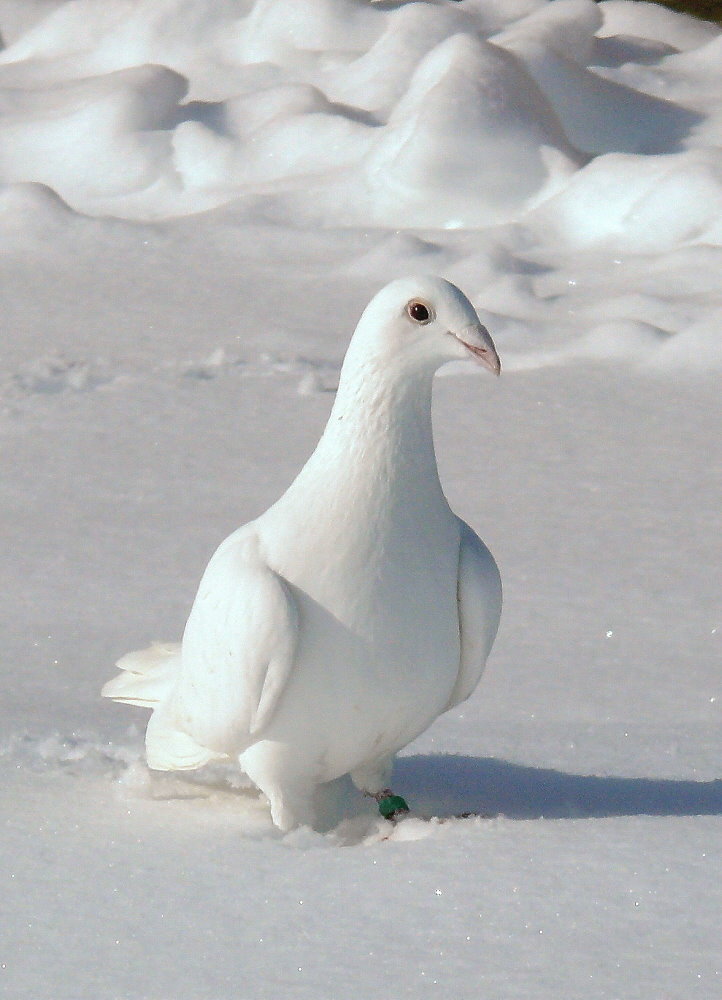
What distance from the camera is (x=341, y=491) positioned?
261 centimetres

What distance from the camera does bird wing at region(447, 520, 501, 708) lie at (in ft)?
8.80

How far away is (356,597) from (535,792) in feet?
1.97

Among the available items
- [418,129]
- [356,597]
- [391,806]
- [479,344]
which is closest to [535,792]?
[391,806]

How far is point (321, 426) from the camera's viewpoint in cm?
513

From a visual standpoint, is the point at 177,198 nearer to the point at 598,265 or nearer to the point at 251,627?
the point at 598,265

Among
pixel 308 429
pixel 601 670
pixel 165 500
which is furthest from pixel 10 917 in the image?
pixel 308 429

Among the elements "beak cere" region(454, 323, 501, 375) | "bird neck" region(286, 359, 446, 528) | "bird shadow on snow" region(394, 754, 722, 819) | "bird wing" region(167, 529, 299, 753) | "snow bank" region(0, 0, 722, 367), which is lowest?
"snow bank" region(0, 0, 722, 367)

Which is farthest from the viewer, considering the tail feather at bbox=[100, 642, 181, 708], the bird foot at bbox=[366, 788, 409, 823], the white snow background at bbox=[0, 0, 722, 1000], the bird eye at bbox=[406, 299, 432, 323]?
the tail feather at bbox=[100, 642, 181, 708]

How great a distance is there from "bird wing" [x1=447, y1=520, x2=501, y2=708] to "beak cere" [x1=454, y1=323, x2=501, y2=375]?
12.7 inches

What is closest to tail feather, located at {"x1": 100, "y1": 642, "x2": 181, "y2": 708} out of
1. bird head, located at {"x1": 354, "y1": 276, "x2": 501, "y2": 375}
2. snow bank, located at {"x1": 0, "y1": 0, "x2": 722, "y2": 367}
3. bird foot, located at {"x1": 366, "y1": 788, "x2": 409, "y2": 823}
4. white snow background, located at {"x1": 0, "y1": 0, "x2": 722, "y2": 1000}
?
white snow background, located at {"x1": 0, "y1": 0, "x2": 722, "y2": 1000}

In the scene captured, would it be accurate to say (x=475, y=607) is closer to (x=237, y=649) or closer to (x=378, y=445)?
(x=378, y=445)

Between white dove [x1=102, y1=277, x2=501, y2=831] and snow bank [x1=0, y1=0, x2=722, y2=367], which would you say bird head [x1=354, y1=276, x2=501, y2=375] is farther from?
Result: snow bank [x1=0, y1=0, x2=722, y2=367]

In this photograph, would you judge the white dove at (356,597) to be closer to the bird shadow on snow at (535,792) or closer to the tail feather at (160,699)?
the tail feather at (160,699)

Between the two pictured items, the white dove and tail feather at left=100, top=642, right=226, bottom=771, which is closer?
the white dove
